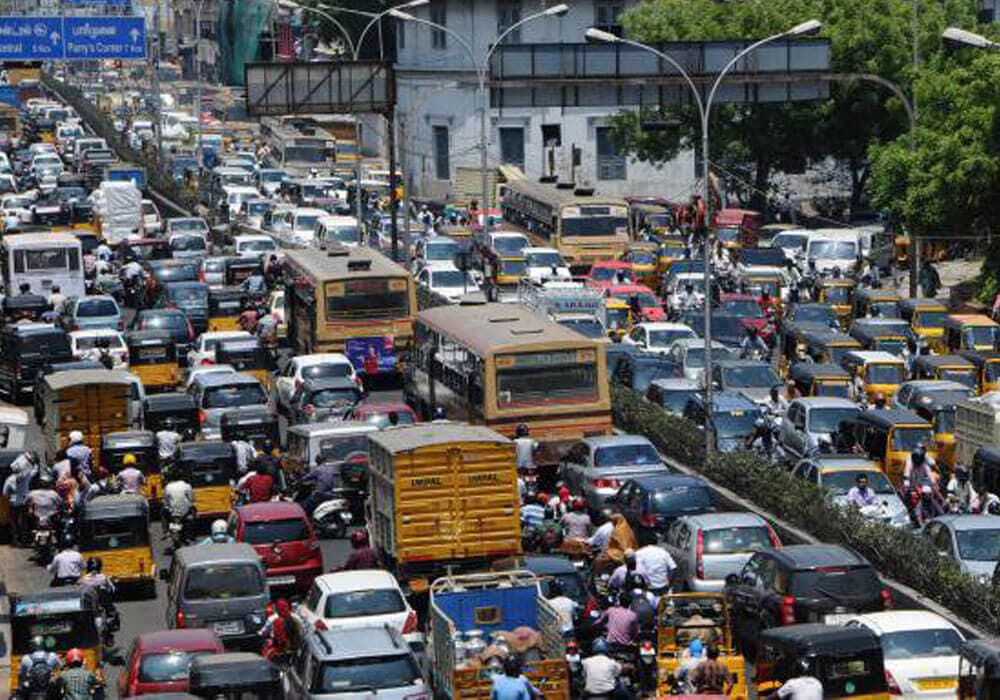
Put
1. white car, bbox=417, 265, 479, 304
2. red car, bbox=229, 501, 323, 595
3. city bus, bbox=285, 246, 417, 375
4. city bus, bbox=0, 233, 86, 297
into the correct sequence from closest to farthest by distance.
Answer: red car, bbox=229, 501, 323, 595 → city bus, bbox=285, 246, 417, 375 → city bus, bbox=0, 233, 86, 297 → white car, bbox=417, 265, 479, 304

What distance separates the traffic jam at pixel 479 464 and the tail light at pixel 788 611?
0.17ft

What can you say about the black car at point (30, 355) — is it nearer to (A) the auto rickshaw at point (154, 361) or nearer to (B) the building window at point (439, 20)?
(A) the auto rickshaw at point (154, 361)

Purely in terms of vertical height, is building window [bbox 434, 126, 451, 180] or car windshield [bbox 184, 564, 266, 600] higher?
car windshield [bbox 184, 564, 266, 600]

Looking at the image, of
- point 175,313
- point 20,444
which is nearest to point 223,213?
point 175,313

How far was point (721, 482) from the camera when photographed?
4038cm

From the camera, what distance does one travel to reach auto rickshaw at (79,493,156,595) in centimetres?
3588

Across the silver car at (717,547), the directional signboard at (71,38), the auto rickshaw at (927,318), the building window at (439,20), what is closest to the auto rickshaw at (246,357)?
the auto rickshaw at (927,318)

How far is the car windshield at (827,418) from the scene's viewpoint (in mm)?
44094

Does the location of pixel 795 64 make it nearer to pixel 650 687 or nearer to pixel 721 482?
pixel 721 482

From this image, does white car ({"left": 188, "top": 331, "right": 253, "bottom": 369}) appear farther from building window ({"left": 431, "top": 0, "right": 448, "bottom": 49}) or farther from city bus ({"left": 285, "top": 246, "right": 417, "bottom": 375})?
building window ({"left": 431, "top": 0, "right": 448, "bottom": 49})

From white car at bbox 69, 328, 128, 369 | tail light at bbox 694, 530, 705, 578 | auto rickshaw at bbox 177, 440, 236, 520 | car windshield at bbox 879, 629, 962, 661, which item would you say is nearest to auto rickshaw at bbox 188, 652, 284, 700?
car windshield at bbox 879, 629, 962, 661

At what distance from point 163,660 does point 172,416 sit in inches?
760

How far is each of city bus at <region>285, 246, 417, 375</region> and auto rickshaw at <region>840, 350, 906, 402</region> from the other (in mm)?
9622

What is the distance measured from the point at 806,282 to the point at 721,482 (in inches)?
1032
